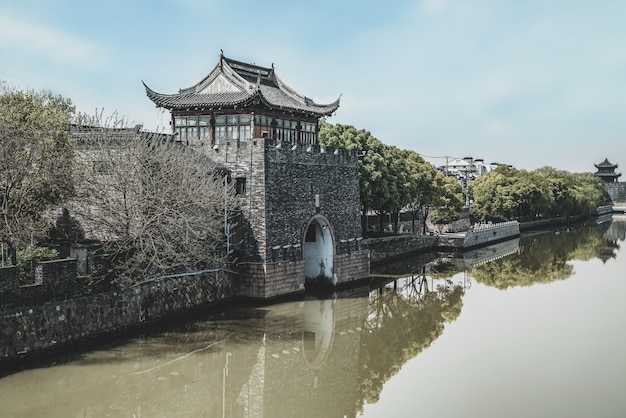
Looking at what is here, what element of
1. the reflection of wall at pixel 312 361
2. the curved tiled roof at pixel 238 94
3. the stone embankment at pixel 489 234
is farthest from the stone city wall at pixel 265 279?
the stone embankment at pixel 489 234

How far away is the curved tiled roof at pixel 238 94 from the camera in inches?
916

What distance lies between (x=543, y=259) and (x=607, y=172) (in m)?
74.2

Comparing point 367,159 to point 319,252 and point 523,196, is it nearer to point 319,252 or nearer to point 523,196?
point 319,252

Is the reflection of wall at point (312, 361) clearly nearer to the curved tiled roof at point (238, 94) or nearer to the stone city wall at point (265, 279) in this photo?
the stone city wall at point (265, 279)

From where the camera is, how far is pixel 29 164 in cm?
1697

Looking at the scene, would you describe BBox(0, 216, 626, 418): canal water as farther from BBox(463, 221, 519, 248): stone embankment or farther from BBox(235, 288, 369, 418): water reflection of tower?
BBox(463, 221, 519, 248): stone embankment

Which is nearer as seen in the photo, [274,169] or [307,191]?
[274,169]

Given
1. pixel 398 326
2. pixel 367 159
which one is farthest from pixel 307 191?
pixel 367 159

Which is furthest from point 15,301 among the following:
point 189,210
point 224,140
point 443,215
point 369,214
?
point 443,215

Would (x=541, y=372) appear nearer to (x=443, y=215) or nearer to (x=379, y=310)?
(x=379, y=310)

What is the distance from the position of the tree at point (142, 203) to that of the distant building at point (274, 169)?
1.83 metres

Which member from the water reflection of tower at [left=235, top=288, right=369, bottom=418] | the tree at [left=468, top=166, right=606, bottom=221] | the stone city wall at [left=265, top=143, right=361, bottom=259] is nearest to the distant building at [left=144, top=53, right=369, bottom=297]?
the stone city wall at [left=265, top=143, right=361, bottom=259]

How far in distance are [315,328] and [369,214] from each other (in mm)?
22119

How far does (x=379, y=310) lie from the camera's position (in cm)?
2236
